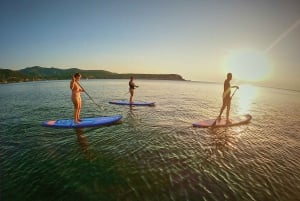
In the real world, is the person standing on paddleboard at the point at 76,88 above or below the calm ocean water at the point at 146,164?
above

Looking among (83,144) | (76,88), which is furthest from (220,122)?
(76,88)

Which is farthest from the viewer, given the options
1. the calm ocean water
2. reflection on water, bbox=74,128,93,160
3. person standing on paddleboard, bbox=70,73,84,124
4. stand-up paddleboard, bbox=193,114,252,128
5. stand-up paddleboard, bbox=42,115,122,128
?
stand-up paddleboard, bbox=193,114,252,128

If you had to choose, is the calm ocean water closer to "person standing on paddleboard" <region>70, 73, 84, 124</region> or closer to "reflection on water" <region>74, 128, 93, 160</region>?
"reflection on water" <region>74, 128, 93, 160</region>

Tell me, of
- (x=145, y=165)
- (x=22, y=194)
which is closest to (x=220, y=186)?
(x=145, y=165)

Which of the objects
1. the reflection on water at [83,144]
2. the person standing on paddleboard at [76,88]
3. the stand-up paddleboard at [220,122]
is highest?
the person standing on paddleboard at [76,88]

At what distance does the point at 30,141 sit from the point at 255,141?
48.7 feet

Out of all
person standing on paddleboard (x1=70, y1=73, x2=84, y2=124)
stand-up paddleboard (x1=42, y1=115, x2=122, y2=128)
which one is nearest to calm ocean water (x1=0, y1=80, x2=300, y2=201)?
stand-up paddleboard (x1=42, y1=115, x2=122, y2=128)

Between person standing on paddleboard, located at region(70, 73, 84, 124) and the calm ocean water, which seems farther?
person standing on paddleboard, located at region(70, 73, 84, 124)

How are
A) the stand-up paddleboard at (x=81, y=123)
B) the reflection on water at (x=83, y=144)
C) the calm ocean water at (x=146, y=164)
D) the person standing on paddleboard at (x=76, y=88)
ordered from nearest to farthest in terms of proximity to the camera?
the calm ocean water at (x=146, y=164), the reflection on water at (x=83, y=144), the person standing on paddleboard at (x=76, y=88), the stand-up paddleboard at (x=81, y=123)

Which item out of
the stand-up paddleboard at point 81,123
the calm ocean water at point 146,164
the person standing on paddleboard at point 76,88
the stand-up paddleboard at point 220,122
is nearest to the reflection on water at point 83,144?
the calm ocean water at point 146,164

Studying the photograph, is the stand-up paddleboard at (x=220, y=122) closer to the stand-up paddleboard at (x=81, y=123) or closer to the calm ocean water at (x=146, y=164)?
the calm ocean water at (x=146, y=164)

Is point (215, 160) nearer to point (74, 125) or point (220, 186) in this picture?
point (220, 186)

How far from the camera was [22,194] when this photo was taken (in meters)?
7.10

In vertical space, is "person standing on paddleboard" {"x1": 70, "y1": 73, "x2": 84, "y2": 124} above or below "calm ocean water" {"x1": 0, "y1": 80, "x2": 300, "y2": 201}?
above
